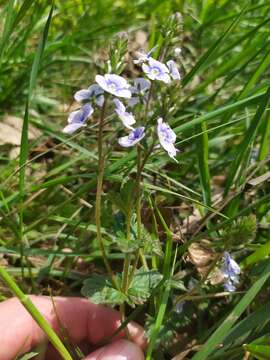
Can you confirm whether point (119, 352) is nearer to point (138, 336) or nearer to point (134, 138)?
point (138, 336)

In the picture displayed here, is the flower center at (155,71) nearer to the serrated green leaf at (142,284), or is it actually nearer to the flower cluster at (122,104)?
the flower cluster at (122,104)

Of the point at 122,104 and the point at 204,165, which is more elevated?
the point at 122,104

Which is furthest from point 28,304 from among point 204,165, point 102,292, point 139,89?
point 204,165

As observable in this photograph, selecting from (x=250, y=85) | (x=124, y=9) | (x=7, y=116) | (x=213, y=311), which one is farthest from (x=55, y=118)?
(x=213, y=311)

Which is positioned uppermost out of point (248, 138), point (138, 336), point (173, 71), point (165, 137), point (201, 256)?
point (173, 71)

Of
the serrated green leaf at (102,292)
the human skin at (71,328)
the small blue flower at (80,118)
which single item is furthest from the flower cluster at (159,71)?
the human skin at (71,328)

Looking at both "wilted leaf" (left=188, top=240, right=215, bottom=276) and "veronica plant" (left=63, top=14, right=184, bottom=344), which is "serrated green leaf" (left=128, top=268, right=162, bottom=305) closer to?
"veronica plant" (left=63, top=14, right=184, bottom=344)
